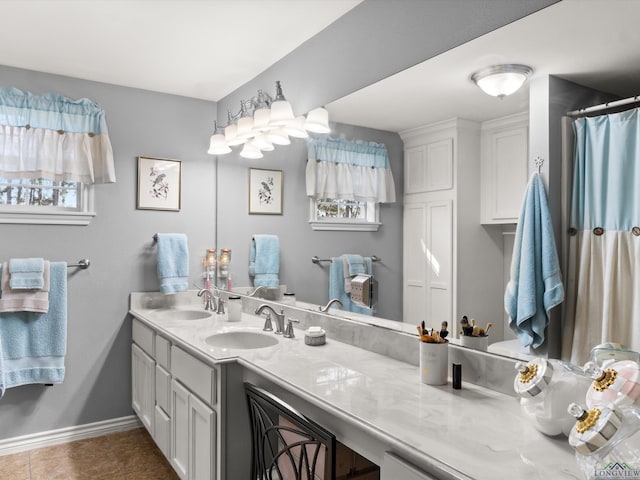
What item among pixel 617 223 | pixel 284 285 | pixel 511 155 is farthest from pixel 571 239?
pixel 284 285

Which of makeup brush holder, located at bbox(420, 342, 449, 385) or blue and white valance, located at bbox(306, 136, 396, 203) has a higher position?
blue and white valance, located at bbox(306, 136, 396, 203)

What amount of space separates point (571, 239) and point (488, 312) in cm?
37

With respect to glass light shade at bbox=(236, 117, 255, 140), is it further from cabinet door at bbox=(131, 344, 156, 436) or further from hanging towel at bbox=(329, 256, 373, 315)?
cabinet door at bbox=(131, 344, 156, 436)

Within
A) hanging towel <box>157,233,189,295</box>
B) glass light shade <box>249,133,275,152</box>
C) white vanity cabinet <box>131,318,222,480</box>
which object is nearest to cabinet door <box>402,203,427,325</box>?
white vanity cabinet <box>131,318,222,480</box>

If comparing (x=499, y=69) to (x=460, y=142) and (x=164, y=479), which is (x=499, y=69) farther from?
(x=164, y=479)

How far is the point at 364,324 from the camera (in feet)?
6.81

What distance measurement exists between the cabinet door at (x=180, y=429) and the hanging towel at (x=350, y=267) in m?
0.90

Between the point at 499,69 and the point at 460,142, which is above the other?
the point at 499,69

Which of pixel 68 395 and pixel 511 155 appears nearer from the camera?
pixel 511 155

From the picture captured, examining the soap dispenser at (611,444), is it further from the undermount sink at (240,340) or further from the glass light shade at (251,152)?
the glass light shade at (251,152)

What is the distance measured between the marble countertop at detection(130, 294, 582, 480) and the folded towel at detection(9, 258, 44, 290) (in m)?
1.30

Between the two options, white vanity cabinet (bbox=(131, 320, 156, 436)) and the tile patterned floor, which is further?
white vanity cabinet (bbox=(131, 320, 156, 436))

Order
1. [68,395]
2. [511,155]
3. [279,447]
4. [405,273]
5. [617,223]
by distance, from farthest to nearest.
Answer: [68,395] → [405,273] → [279,447] → [511,155] → [617,223]

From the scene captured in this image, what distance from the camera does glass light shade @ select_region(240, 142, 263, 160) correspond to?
298 cm
